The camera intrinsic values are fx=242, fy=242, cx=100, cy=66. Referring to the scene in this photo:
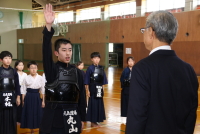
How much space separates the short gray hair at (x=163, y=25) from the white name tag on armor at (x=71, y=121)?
57.7 inches

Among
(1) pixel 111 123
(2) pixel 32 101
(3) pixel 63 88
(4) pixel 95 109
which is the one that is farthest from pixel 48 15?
(1) pixel 111 123

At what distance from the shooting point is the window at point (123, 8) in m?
21.8

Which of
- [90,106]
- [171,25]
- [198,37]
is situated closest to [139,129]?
[171,25]

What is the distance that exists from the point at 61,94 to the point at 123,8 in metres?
22.3

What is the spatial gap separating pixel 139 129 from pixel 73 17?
80.8ft

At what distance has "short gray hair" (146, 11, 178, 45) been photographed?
A: 1906 millimetres

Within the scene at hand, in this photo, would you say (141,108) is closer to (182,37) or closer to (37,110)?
(37,110)

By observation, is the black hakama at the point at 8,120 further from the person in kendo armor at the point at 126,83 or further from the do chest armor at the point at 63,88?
the person in kendo armor at the point at 126,83

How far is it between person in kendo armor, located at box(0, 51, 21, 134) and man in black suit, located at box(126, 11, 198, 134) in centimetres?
349

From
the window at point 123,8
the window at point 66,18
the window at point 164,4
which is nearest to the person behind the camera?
the window at point 164,4

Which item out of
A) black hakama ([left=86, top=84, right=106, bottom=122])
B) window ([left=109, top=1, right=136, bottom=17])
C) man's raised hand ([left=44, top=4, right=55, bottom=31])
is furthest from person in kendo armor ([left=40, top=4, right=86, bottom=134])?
window ([left=109, top=1, right=136, bottom=17])

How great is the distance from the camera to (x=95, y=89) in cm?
621

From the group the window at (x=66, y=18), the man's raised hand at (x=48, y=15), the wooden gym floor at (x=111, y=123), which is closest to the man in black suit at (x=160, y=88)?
the man's raised hand at (x=48, y=15)

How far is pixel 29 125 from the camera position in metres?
5.48
